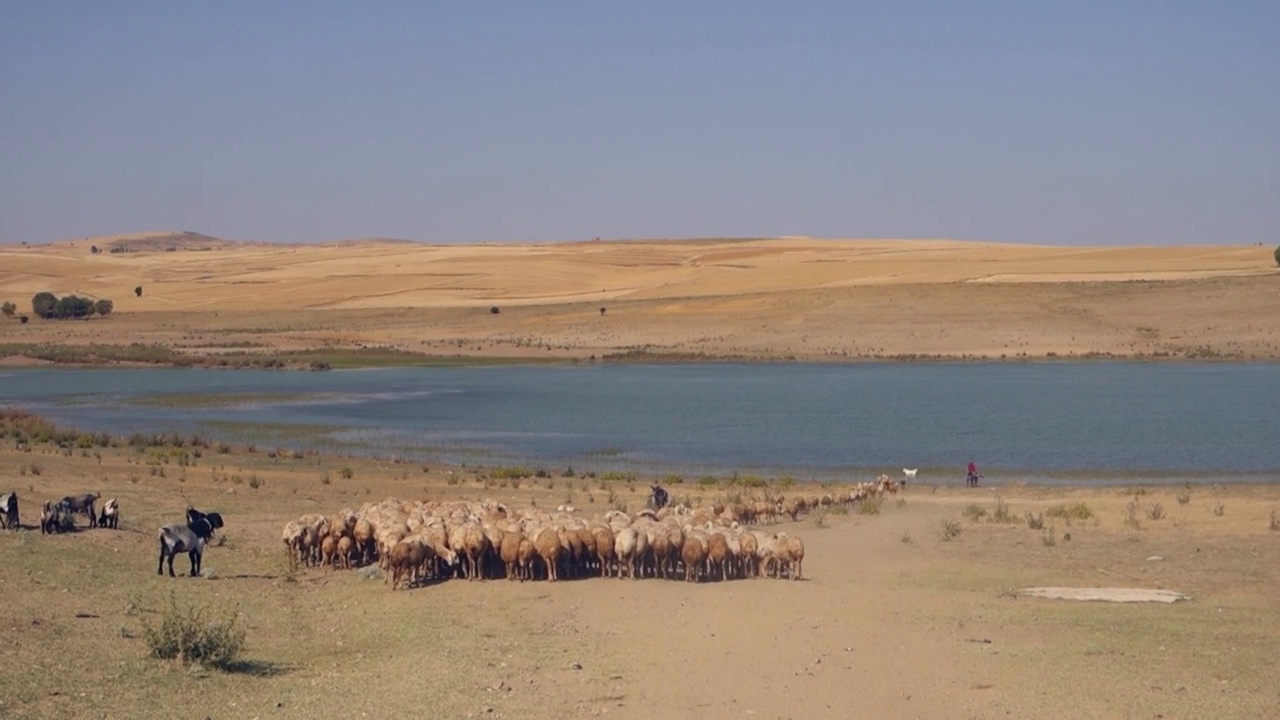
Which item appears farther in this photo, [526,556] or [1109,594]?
[526,556]

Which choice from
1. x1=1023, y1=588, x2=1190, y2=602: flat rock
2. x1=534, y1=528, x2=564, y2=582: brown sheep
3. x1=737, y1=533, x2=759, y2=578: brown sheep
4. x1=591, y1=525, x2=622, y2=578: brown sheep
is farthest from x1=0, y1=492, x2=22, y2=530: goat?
x1=1023, y1=588, x2=1190, y2=602: flat rock

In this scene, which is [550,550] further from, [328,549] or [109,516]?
[109,516]

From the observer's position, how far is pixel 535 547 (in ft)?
49.1

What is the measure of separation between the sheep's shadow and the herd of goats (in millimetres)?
3674

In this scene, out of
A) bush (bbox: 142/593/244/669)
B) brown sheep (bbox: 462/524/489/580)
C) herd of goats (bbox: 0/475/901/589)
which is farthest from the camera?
brown sheep (bbox: 462/524/489/580)

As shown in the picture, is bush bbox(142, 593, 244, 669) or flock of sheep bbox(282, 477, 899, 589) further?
flock of sheep bbox(282, 477, 899, 589)

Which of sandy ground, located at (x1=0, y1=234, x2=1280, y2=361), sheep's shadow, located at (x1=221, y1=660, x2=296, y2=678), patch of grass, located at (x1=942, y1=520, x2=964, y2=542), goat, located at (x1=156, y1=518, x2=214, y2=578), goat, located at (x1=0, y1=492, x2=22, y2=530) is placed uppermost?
sandy ground, located at (x1=0, y1=234, x2=1280, y2=361)

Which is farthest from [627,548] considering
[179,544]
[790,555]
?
[179,544]

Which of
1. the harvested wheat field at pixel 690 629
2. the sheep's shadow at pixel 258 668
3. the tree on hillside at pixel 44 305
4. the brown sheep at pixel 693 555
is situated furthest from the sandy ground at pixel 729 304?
the sheep's shadow at pixel 258 668

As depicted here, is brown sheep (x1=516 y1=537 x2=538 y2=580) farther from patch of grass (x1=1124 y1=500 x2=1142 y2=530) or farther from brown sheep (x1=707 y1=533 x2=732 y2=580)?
patch of grass (x1=1124 y1=500 x2=1142 y2=530)

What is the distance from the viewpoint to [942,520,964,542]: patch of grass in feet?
63.4

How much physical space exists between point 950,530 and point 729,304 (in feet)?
198

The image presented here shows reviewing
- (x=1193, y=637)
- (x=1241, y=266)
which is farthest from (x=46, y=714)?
(x=1241, y=266)

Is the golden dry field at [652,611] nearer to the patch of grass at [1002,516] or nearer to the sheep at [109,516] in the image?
the patch of grass at [1002,516]
